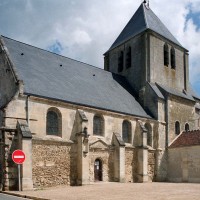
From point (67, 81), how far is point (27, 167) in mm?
7844

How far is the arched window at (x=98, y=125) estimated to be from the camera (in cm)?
2214

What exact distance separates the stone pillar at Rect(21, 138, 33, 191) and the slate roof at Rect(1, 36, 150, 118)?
3095 mm

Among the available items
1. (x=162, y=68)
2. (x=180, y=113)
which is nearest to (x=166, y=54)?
Result: (x=162, y=68)

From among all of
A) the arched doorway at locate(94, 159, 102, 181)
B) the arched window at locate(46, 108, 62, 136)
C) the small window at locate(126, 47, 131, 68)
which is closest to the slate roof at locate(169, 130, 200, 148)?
the arched doorway at locate(94, 159, 102, 181)

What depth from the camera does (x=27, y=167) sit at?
17.2 meters

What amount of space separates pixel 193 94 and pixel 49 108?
19267 millimetres

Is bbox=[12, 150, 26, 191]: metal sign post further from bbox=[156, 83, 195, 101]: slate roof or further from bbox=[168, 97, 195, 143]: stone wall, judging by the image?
bbox=[156, 83, 195, 101]: slate roof

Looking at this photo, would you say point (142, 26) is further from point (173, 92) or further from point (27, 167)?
point (27, 167)

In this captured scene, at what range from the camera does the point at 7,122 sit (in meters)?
17.5

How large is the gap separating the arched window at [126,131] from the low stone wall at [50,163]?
5.53 metres

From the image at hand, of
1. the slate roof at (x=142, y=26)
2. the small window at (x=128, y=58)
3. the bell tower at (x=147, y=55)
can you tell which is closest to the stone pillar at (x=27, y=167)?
the bell tower at (x=147, y=55)

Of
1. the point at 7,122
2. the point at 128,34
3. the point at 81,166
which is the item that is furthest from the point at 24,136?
the point at 128,34

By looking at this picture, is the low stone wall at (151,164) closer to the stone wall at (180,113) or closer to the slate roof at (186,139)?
the slate roof at (186,139)

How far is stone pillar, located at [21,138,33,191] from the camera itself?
16922mm
